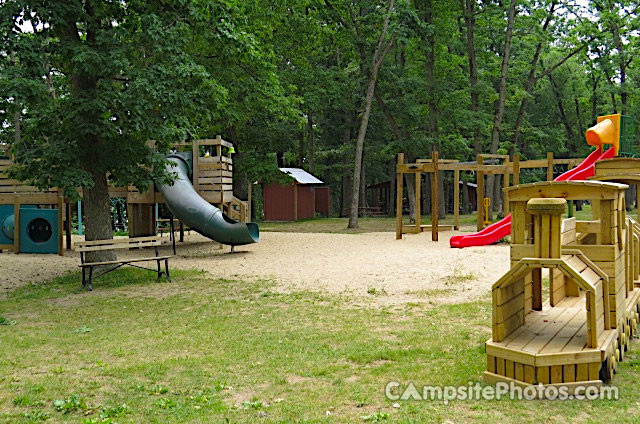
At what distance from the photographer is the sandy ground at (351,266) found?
33.6ft

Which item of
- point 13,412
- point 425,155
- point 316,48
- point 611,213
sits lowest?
point 13,412

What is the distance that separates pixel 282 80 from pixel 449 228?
1005cm

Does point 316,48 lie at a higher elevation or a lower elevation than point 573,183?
higher

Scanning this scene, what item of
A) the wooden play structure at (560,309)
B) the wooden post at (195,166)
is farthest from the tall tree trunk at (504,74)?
the wooden play structure at (560,309)

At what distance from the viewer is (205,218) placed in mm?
15125

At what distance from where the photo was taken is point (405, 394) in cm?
485

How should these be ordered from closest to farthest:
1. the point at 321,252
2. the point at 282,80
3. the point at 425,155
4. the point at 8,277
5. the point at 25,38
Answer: the point at 25,38, the point at 8,277, the point at 321,252, the point at 282,80, the point at 425,155

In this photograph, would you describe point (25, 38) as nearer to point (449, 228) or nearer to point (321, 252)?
point (321, 252)

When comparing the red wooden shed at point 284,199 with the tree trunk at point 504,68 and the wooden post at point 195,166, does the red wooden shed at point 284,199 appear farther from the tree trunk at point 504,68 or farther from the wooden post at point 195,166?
the wooden post at point 195,166

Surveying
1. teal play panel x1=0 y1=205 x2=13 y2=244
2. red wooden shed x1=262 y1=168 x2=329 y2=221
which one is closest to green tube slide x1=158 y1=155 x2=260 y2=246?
teal play panel x1=0 y1=205 x2=13 y2=244

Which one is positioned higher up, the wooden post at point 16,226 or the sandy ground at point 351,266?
the wooden post at point 16,226

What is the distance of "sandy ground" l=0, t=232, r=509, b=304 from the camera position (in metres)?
10.2

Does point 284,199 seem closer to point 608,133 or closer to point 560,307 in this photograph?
point 608,133

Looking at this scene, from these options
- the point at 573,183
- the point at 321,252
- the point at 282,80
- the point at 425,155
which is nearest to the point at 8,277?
the point at 321,252
